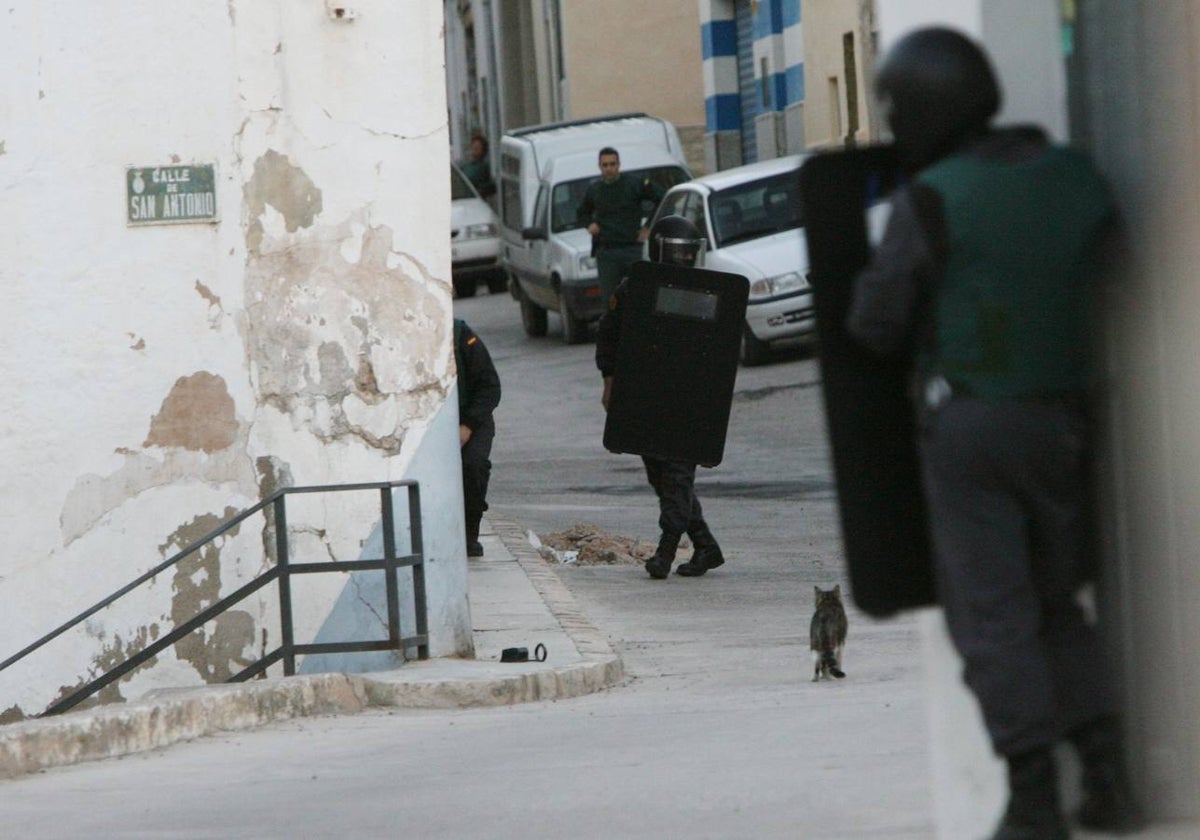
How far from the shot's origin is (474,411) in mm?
12000

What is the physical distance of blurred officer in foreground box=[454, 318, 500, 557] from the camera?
1186 centimetres

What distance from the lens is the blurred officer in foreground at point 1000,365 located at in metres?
3.96

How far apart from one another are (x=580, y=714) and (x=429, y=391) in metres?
1.92

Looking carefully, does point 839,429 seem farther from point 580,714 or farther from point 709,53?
point 709,53

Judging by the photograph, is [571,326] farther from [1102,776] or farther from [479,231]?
[1102,776]

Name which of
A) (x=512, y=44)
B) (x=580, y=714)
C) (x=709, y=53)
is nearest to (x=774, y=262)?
(x=580, y=714)

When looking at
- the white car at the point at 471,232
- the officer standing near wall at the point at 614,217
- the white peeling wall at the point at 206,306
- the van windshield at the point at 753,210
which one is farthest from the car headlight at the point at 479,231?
the white peeling wall at the point at 206,306

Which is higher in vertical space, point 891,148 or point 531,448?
point 891,148

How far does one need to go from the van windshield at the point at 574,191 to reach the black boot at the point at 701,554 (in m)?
11.2

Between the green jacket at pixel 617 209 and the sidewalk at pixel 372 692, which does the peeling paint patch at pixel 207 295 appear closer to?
the sidewalk at pixel 372 692

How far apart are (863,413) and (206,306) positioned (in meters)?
5.67

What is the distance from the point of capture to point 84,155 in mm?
9289

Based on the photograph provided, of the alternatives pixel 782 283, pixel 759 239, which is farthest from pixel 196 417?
pixel 759 239

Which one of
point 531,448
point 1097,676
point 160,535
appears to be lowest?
point 531,448
